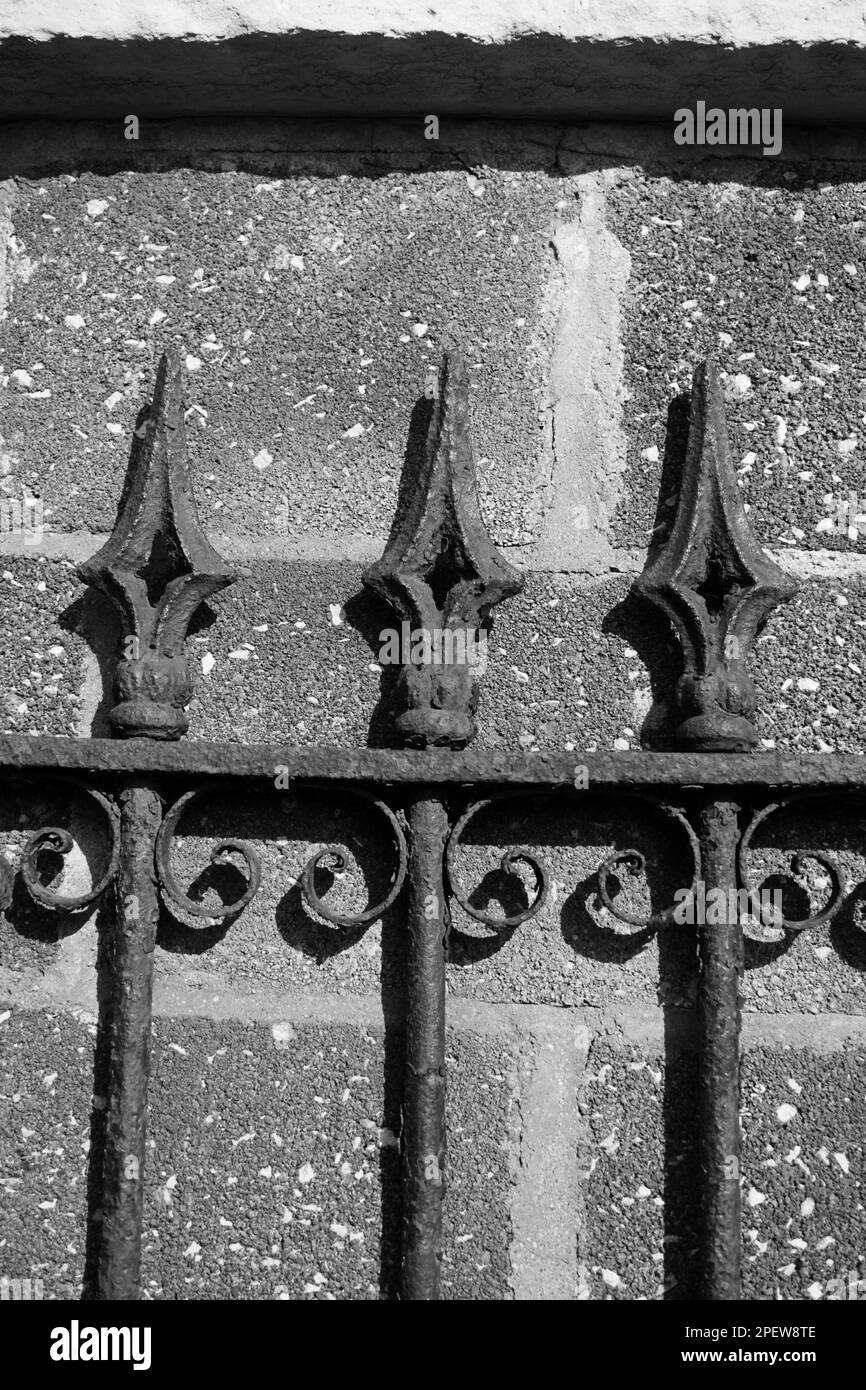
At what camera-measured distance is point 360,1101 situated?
5.02ft

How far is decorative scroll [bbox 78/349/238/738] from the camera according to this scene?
5.04 ft

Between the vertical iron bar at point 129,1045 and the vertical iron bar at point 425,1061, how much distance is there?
0.38 meters

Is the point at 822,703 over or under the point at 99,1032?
over

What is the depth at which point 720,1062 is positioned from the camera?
1465mm

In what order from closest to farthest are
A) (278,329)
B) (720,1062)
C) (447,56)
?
(720,1062) → (447,56) → (278,329)

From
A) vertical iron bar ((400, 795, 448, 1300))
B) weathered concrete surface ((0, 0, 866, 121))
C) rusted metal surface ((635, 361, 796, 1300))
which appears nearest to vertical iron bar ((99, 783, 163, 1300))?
vertical iron bar ((400, 795, 448, 1300))

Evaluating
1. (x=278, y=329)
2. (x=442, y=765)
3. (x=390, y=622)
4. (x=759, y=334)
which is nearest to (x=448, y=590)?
(x=390, y=622)

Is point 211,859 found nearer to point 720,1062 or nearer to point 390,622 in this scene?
point 390,622

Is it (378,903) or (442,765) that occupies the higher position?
(442,765)

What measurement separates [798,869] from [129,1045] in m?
1.00

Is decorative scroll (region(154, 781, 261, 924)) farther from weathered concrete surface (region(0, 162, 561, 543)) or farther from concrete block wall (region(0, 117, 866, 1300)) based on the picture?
weathered concrete surface (region(0, 162, 561, 543))
